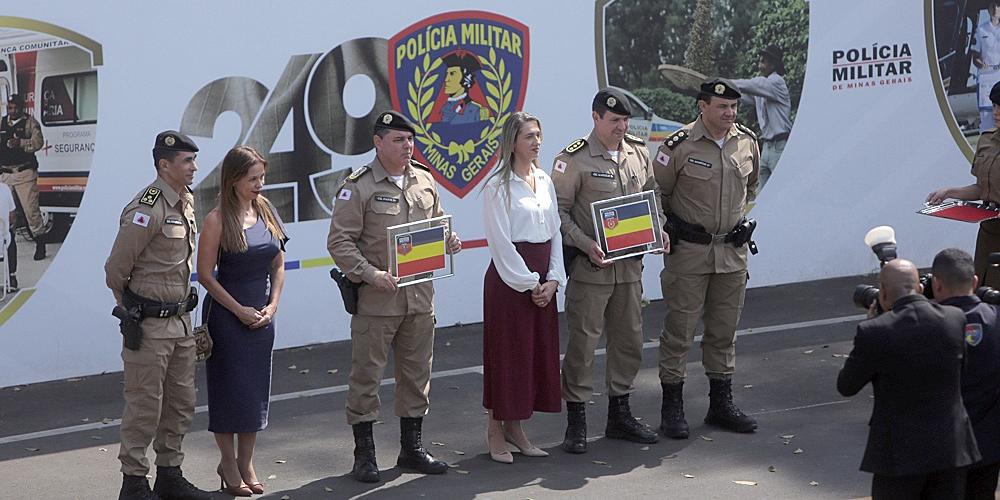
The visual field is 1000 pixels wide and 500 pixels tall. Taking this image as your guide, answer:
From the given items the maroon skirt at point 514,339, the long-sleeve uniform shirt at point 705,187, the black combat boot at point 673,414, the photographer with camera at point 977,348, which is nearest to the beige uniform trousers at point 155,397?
the maroon skirt at point 514,339

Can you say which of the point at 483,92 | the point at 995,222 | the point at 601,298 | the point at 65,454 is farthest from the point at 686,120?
the point at 65,454

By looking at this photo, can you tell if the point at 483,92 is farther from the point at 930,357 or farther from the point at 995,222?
the point at 930,357

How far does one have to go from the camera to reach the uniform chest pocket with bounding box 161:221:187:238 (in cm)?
659

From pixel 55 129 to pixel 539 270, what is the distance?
13.2 feet

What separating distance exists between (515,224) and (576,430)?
1.31 metres

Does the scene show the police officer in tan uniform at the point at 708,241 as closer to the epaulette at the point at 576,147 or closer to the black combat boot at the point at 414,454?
the epaulette at the point at 576,147

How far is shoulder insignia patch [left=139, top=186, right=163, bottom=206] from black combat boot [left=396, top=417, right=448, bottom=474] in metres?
1.89

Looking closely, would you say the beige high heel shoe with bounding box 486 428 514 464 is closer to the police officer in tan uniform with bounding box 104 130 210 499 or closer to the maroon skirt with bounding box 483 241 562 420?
the maroon skirt with bounding box 483 241 562 420

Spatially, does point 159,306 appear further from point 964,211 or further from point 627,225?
point 964,211

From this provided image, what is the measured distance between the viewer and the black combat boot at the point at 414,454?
736 centimetres

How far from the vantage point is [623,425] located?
794cm

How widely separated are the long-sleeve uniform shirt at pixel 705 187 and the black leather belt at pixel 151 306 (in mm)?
3082

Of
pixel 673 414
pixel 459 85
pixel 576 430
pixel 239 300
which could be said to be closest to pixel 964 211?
pixel 673 414

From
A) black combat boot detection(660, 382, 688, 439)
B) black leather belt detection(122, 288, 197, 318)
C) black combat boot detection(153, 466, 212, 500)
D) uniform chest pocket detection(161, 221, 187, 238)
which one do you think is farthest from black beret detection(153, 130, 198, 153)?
black combat boot detection(660, 382, 688, 439)
